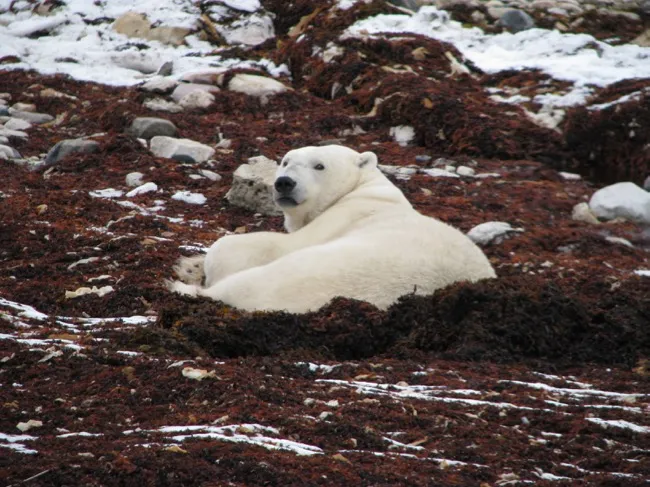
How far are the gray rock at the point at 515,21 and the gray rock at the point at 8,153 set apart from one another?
9.17 metres

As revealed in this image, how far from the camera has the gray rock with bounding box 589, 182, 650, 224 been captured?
357 inches

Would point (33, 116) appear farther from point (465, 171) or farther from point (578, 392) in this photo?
point (578, 392)

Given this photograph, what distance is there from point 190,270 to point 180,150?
411 cm

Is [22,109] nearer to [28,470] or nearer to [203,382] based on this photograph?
[203,382]

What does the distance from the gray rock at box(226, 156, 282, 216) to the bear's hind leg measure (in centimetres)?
214

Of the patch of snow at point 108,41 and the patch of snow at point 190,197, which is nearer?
the patch of snow at point 190,197

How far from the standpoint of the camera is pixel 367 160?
698 centimetres

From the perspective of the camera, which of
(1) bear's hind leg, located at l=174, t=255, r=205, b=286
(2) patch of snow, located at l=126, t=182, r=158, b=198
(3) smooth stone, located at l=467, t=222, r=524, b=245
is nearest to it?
(1) bear's hind leg, located at l=174, t=255, r=205, b=286

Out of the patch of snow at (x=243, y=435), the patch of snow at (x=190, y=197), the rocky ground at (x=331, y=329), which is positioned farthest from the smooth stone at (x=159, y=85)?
the patch of snow at (x=243, y=435)

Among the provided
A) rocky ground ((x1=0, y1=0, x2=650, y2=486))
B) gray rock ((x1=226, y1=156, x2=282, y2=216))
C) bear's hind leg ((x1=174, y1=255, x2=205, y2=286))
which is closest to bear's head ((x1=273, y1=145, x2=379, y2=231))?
bear's hind leg ((x1=174, y1=255, x2=205, y2=286))

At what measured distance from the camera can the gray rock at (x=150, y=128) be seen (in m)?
11.0

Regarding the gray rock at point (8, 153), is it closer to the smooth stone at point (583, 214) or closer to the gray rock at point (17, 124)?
the gray rock at point (17, 124)

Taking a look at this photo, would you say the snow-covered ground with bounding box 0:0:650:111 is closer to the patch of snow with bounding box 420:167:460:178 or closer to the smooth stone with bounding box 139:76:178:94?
the smooth stone with bounding box 139:76:178:94

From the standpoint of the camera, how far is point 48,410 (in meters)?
3.47
